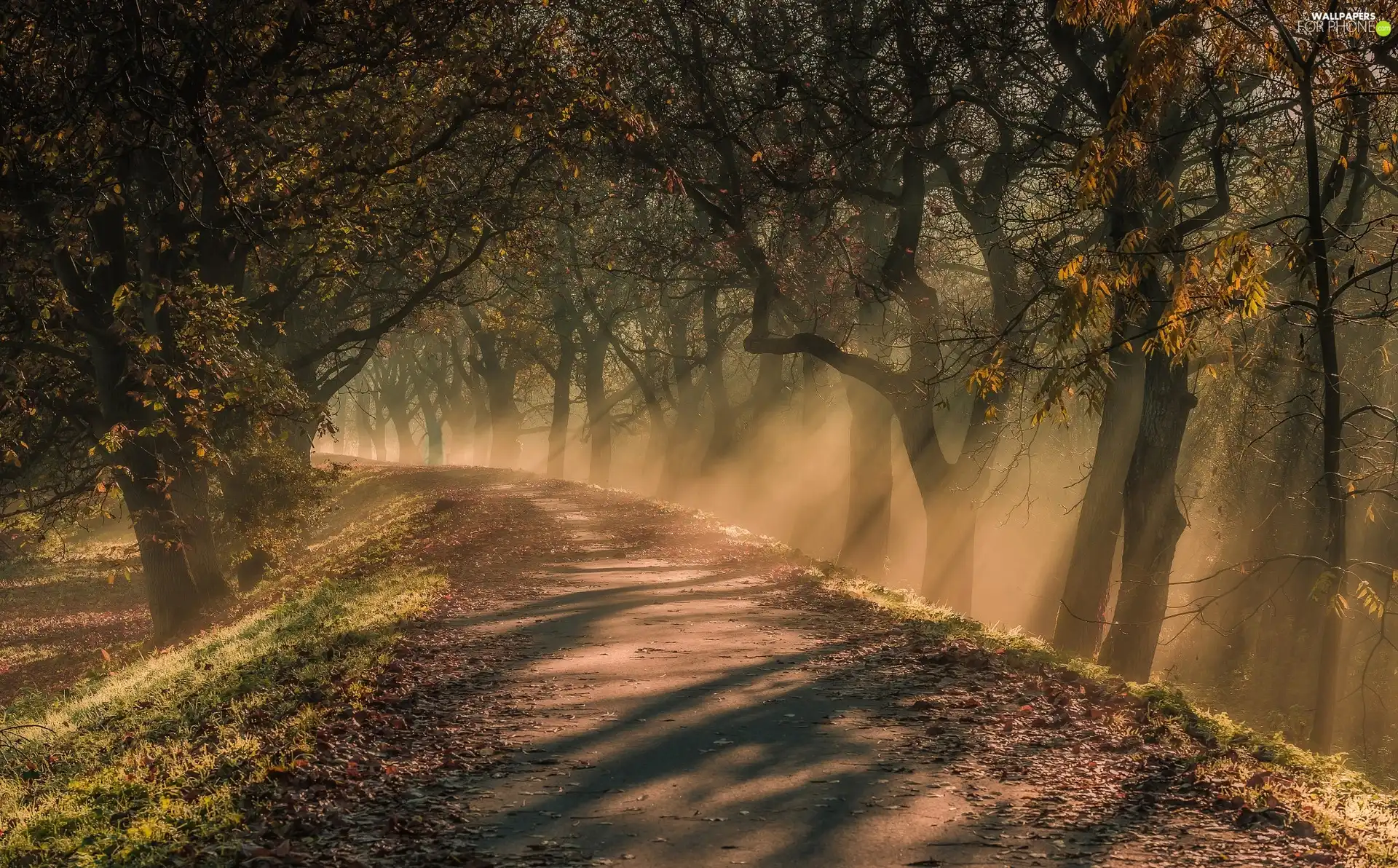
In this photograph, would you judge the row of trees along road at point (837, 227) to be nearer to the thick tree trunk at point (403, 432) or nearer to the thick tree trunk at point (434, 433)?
the thick tree trunk at point (403, 432)

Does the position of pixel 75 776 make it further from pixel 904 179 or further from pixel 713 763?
pixel 904 179

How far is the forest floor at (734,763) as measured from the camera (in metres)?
6.04

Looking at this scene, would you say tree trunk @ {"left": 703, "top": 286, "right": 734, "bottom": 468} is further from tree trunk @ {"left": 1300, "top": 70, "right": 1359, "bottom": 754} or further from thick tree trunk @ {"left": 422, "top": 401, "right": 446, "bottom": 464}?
thick tree trunk @ {"left": 422, "top": 401, "right": 446, "bottom": 464}

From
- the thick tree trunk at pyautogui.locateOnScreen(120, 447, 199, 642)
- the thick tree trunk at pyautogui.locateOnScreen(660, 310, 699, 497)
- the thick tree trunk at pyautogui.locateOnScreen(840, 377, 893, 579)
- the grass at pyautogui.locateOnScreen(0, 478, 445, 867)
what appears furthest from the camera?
the thick tree trunk at pyautogui.locateOnScreen(660, 310, 699, 497)

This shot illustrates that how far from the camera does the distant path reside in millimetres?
6055

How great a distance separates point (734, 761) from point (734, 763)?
0.05 meters

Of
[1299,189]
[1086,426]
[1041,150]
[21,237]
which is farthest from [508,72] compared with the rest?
[1086,426]

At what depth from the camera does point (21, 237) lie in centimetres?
1216

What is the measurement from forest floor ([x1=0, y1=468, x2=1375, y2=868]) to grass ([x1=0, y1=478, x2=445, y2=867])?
82mm

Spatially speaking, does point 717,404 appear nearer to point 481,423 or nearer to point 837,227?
point 837,227

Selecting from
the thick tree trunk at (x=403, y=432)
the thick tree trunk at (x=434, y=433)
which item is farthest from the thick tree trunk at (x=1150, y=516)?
the thick tree trunk at (x=434, y=433)

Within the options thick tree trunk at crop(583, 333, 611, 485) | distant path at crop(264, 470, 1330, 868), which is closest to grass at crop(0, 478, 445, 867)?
distant path at crop(264, 470, 1330, 868)

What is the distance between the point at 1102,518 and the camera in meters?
16.6

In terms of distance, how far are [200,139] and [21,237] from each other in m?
5.29
